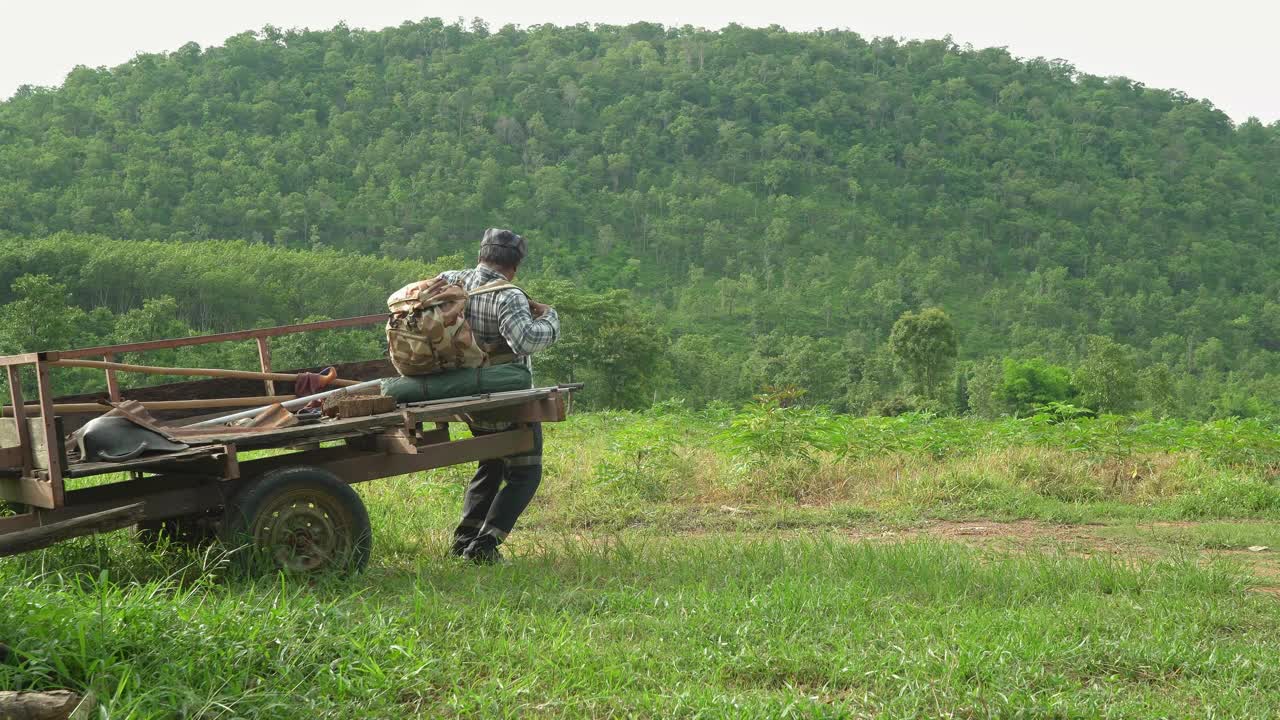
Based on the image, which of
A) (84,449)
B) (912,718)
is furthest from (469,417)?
(912,718)

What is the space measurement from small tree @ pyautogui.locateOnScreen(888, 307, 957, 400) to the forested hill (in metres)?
2.59

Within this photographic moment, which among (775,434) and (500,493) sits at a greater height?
(500,493)

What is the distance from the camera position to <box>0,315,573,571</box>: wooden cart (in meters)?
4.55

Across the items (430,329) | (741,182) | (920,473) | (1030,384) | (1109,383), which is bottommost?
(1030,384)

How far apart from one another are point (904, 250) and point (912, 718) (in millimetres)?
107172

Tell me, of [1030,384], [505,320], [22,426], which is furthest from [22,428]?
[1030,384]

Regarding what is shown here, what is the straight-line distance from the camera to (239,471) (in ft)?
16.6

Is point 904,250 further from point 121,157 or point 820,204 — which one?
point 121,157

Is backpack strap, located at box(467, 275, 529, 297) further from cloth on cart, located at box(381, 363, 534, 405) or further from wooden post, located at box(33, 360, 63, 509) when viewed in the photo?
wooden post, located at box(33, 360, 63, 509)

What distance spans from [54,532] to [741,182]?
→ 386 feet

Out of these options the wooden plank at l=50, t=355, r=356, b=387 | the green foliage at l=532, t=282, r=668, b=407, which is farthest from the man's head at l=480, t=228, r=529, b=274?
the green foliage at l=532, t=282, r=668, b=407

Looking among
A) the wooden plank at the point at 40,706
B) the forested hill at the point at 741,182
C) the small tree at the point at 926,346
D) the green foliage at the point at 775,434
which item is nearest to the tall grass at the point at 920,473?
the green foliage at the point at 775,434

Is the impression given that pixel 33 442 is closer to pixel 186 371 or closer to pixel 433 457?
pixel 186 371

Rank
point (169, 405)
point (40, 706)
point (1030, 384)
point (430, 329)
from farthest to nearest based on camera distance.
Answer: point (1030, 384) → point (430, 329) → point (169, 405) → point (40, 706)
